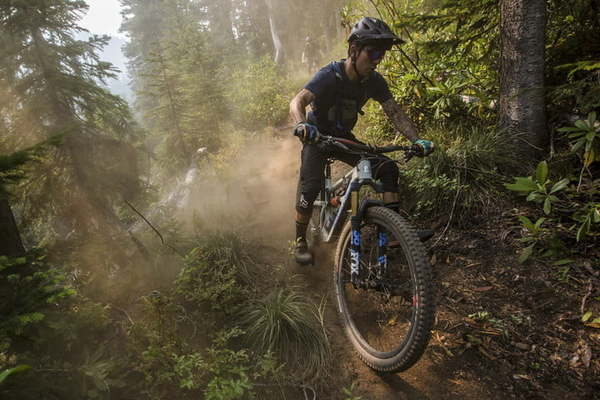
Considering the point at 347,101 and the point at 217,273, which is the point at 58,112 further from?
the point at 347,101

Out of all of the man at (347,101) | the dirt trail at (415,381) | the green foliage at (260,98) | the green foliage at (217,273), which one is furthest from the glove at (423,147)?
the green foliage at (260,98)

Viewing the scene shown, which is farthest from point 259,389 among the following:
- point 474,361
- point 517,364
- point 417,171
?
point 417,171

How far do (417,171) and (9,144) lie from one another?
8734mm

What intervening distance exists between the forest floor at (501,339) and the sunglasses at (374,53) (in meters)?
2.72

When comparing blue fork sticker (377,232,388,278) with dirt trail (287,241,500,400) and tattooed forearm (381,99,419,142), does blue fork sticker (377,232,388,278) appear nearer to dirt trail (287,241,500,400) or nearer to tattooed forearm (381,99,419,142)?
dirt trail (287,241,500,400)

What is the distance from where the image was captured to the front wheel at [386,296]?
2488 mm

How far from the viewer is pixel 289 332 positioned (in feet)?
11.0

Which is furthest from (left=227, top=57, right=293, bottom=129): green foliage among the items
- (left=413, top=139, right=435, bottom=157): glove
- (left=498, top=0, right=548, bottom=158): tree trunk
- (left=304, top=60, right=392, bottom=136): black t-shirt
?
(left=413, top=139, right=435, bottom=157): glove

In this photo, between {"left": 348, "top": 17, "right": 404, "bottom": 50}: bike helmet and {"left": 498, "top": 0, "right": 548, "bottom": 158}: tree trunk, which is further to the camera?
{"left": 498, "top": 0, "right": 548, "bottom": 158}: tree trunk

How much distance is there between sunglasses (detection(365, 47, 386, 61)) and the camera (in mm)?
3576

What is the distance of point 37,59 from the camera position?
7285 mm

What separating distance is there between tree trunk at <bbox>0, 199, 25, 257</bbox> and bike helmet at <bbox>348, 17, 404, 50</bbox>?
4053 millimetres

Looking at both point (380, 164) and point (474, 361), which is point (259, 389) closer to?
point (474, 361)

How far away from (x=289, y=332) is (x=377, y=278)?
1.15 m
